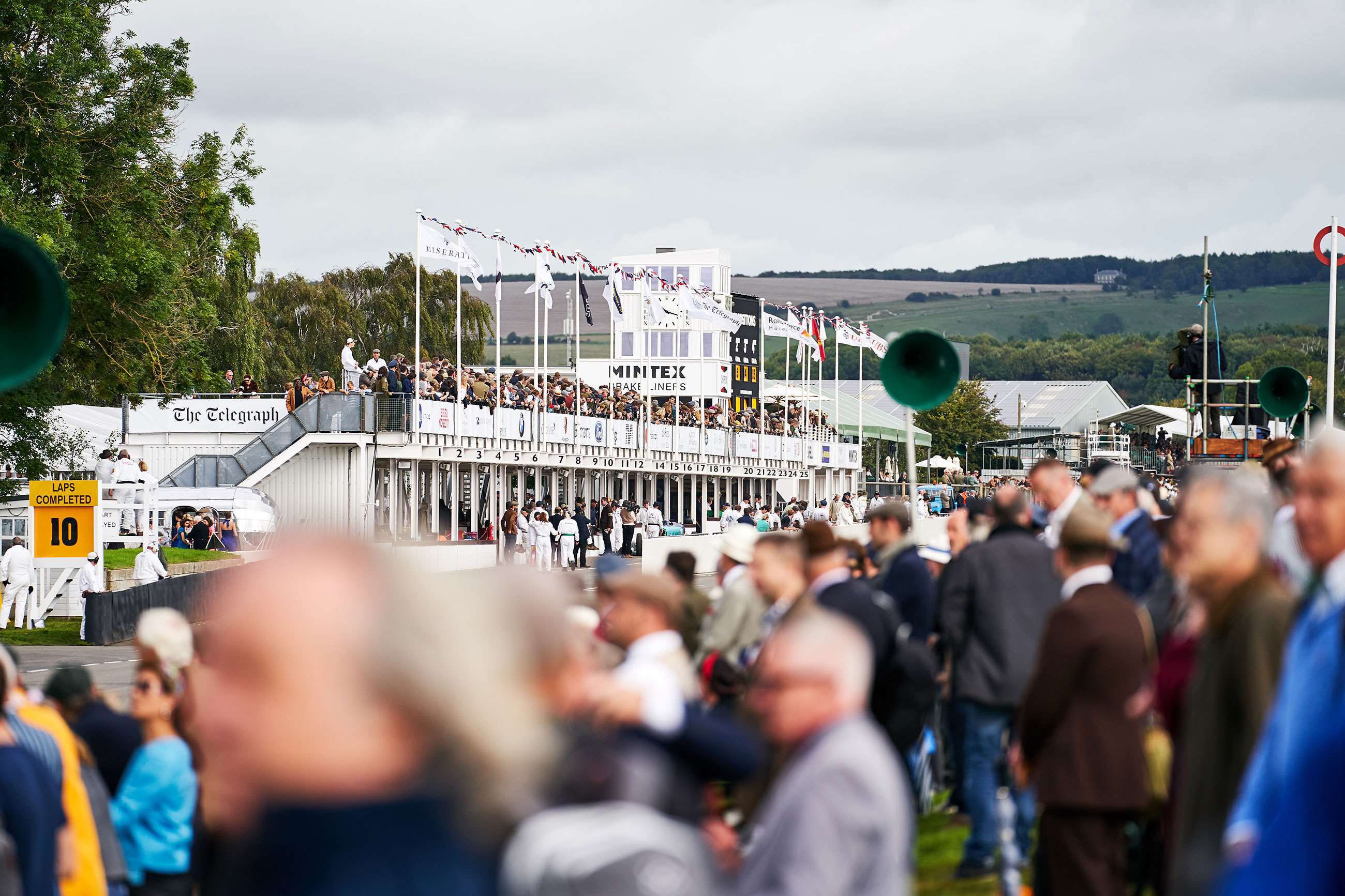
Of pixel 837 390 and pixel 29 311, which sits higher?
pixel 837 390

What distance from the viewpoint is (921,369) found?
40.6 feet

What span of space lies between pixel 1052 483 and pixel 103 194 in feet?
83.4

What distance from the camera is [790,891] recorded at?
3.53m

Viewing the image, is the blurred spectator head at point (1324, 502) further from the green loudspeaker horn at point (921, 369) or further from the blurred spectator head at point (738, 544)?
the green loudspeaker horn at point (921, 369)

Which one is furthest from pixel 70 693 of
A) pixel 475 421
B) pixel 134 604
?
pixel 475 421

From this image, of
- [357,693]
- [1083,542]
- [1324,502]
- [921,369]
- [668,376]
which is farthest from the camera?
[668,376]

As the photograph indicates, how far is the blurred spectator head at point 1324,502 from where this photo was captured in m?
3.18

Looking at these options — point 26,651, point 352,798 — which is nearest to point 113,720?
point 352,798

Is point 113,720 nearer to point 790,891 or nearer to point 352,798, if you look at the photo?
point 790,891

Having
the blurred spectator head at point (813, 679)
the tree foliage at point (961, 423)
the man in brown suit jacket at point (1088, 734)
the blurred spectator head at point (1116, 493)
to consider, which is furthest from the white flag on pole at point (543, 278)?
the tree foliage at point (961, 423)

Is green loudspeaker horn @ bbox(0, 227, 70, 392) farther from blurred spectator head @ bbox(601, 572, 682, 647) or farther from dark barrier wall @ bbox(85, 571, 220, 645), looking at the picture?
dark barrier wall @ bbox(85, 571, 220, 645)

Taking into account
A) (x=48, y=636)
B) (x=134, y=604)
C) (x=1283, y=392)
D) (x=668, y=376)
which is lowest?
(x=48, y=636)

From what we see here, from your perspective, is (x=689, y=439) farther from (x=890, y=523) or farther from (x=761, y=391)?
(x=890, y=523)

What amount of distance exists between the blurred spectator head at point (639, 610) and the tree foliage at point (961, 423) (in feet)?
360
